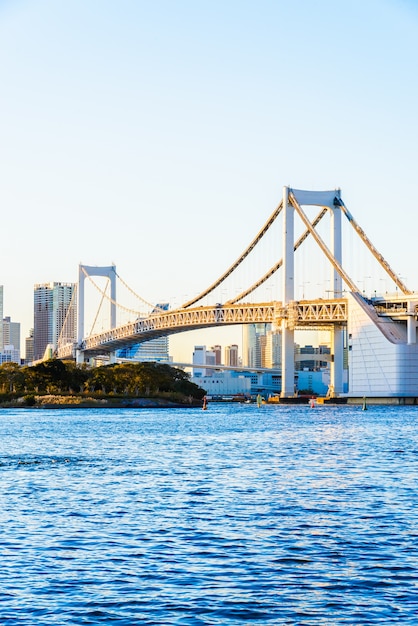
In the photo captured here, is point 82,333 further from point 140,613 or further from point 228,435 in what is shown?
point 140,613

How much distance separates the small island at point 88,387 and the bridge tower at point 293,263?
13819mm

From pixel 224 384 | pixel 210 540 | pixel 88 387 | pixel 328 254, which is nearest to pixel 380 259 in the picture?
pixel 328 254

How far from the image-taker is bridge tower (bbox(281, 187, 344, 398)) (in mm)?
79312

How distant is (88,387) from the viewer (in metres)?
93.9

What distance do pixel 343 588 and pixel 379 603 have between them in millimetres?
653

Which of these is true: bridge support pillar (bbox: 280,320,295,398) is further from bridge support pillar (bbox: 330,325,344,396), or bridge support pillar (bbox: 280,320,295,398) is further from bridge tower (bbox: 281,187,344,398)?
bridge support pillar (bbox: 330,325,344,396)

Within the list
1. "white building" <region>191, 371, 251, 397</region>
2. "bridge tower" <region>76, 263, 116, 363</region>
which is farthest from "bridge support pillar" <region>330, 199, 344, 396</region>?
"white building" <region>191, 371, 251, 397</region>

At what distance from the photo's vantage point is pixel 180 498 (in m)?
17.2

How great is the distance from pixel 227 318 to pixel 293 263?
25.4 feet

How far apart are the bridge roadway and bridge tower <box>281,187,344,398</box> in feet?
2.71

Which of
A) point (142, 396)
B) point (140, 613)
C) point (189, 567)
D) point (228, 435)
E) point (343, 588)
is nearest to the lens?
point (140, 613)

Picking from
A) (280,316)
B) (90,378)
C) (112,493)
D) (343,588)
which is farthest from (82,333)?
(343,588)

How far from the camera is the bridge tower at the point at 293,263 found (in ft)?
260

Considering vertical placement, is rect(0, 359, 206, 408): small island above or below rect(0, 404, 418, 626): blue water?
above
